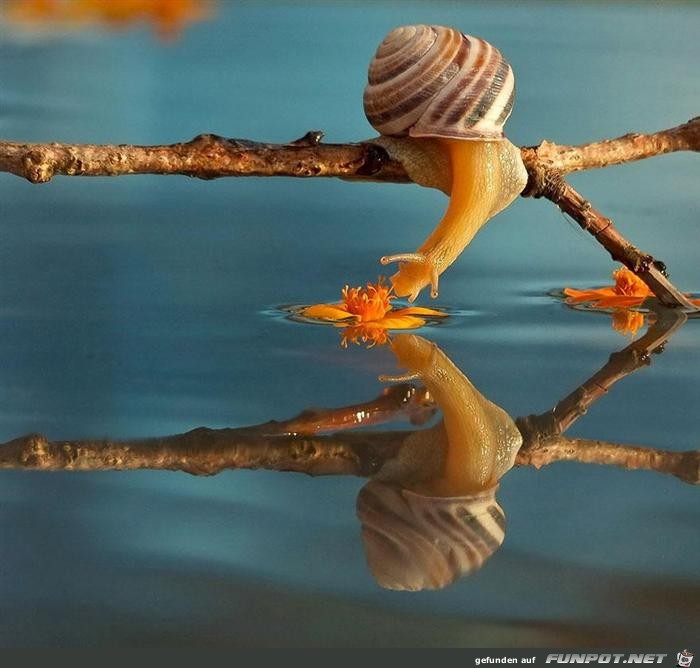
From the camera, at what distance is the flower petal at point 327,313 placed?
5.34m

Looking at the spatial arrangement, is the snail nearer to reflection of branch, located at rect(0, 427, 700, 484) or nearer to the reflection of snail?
the reflection of snail

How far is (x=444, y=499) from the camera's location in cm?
353

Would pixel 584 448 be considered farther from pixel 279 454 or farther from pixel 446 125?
pixel 446 125

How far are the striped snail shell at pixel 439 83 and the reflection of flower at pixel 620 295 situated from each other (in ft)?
3.35

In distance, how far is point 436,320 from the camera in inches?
208

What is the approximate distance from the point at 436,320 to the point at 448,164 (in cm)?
58

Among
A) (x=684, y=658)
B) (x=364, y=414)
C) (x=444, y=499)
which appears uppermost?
(x=364, y=414)

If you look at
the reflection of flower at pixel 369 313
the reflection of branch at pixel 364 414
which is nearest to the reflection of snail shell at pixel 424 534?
the reflection of branch at pixel 364 414

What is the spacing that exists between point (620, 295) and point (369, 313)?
44.4 inches

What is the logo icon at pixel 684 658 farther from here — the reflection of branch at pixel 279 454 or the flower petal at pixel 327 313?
the flower petal at pixel 327 313

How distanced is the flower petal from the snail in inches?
9.9

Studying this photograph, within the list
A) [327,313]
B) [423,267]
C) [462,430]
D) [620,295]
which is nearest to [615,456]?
[462,430]

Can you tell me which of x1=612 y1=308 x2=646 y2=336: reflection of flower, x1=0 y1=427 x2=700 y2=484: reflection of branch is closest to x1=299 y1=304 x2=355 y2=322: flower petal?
x1=612 y1=308 x2=646 y2=336: reflection of flower

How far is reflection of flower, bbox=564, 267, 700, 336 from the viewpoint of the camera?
5648 mm
